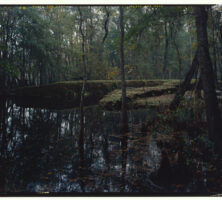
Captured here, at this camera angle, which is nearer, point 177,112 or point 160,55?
point 177,112

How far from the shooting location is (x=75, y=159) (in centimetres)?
566

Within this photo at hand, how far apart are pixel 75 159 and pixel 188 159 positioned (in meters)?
3.25

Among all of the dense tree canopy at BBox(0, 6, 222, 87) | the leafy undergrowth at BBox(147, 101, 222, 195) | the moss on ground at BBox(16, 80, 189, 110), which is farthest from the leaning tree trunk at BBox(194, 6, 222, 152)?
the moss on ground at BBox(16, 80, 189, 110)

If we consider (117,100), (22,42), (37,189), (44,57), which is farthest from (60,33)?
(37,189)

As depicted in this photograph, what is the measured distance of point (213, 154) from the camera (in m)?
4.54

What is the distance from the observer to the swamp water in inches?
163

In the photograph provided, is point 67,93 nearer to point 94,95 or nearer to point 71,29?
point 94,95

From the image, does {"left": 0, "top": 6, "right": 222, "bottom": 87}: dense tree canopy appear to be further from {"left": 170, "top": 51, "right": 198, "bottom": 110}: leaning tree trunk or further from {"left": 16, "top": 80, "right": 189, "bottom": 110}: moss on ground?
{"left": 16, "top": 80, "right": 189, "bottom": 110}: moss on ground

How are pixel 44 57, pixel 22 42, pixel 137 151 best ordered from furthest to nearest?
pixel 44 57 < pixel 22 42 < pixel 137 151

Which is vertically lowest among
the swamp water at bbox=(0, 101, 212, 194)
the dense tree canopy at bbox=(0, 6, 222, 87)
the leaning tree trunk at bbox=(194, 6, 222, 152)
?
the swamp water at bbox=(0, 101, 212, 194)

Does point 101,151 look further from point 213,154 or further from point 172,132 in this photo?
point 213,154

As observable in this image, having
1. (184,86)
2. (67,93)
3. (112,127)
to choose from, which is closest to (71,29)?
(67,93)

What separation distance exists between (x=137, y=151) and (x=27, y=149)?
393 centimetres

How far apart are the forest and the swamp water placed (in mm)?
26
